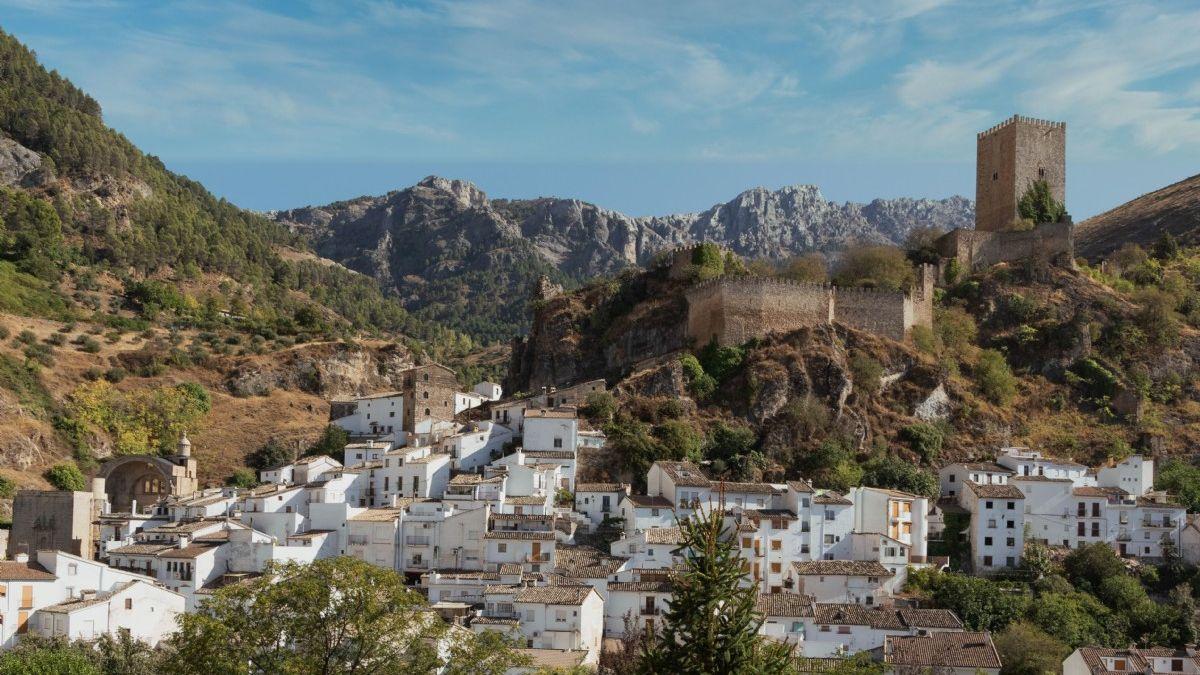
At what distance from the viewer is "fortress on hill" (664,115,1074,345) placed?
60.7m

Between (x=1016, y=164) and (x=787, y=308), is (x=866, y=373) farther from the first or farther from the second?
(x=1016, y=164)

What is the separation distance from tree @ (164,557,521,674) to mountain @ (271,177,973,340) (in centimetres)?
9909

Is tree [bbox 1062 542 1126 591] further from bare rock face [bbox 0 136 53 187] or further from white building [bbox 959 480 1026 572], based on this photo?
bare rock face [bbox 0 136 53 187]

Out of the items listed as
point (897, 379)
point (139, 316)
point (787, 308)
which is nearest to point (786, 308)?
point (787, 308)

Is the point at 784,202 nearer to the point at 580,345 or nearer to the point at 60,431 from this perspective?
the point at 580,345

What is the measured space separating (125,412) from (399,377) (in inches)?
703

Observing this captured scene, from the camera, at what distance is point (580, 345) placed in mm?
65812

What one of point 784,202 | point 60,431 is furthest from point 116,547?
point 784,202

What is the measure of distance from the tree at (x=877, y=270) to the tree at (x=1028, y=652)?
1011 inches

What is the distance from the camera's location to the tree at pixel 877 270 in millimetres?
65375

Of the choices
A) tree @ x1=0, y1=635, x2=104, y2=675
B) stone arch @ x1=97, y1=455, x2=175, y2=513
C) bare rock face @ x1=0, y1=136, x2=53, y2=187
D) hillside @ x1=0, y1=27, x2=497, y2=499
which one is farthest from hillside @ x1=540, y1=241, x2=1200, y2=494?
bare rock face @ x1=0, y1=136, x2=53, y2=187

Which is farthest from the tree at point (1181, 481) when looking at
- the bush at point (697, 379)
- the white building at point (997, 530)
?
the bush at point (697, 379)

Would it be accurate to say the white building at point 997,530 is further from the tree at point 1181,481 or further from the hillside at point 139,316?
the hillside at point 139,316

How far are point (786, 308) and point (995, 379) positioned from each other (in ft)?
32.5
